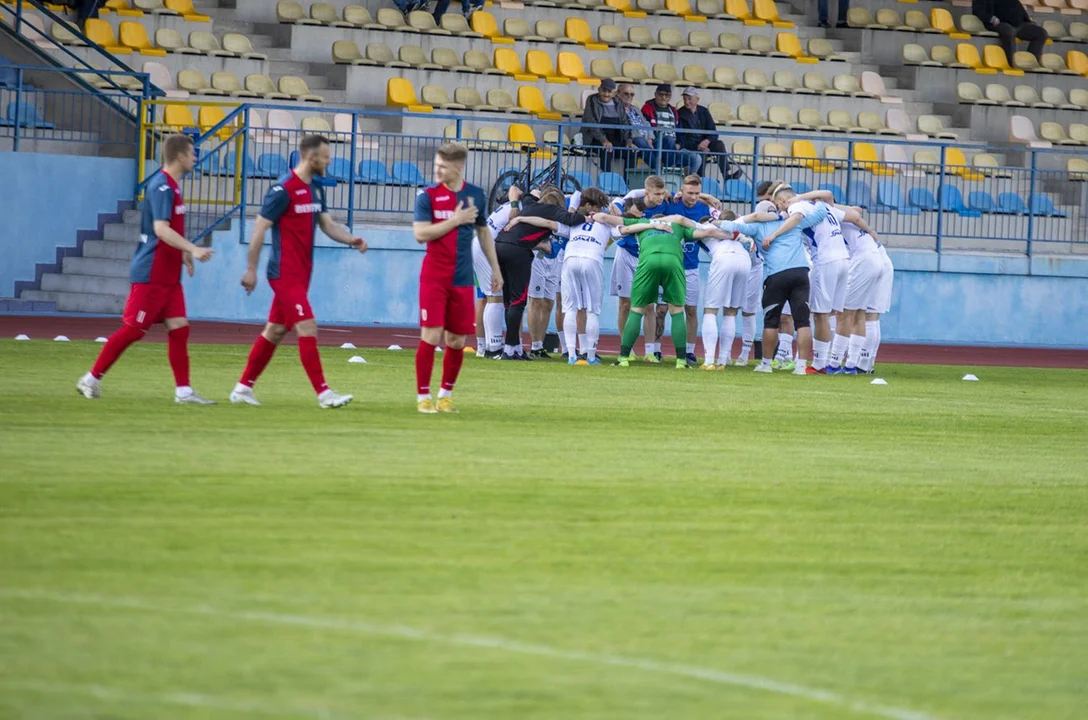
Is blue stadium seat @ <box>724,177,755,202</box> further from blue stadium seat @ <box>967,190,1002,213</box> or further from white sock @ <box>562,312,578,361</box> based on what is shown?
white sock @ <box>562,312,578,361</box>

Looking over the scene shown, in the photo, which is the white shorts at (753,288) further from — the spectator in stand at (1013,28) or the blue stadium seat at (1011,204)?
the spectator in stand at (1013,28)

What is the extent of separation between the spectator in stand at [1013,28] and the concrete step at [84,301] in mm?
20999

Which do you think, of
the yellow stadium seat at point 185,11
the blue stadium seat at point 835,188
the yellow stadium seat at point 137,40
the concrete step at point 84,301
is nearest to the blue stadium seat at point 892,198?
the blue stadium seat at point 835,188

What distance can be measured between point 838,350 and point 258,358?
9.70 meters

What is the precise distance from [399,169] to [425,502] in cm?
1879

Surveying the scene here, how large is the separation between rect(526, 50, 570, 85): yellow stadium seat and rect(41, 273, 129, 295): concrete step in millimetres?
9729

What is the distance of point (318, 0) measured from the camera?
102 feet

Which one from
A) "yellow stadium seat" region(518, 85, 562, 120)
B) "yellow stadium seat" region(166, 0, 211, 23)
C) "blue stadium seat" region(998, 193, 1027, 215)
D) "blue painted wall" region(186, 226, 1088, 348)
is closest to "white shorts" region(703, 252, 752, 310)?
"blue painted wall" region(186, 226, 1088, 348)

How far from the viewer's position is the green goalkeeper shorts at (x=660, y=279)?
19.0 meters

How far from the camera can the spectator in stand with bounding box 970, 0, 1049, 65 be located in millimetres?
36312

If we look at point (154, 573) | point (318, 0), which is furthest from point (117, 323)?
point (154, 573)

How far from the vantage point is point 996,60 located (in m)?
36.1

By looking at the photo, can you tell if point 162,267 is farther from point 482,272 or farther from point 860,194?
point 860,194

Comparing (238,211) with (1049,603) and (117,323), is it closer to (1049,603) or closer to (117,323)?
(117,323)
